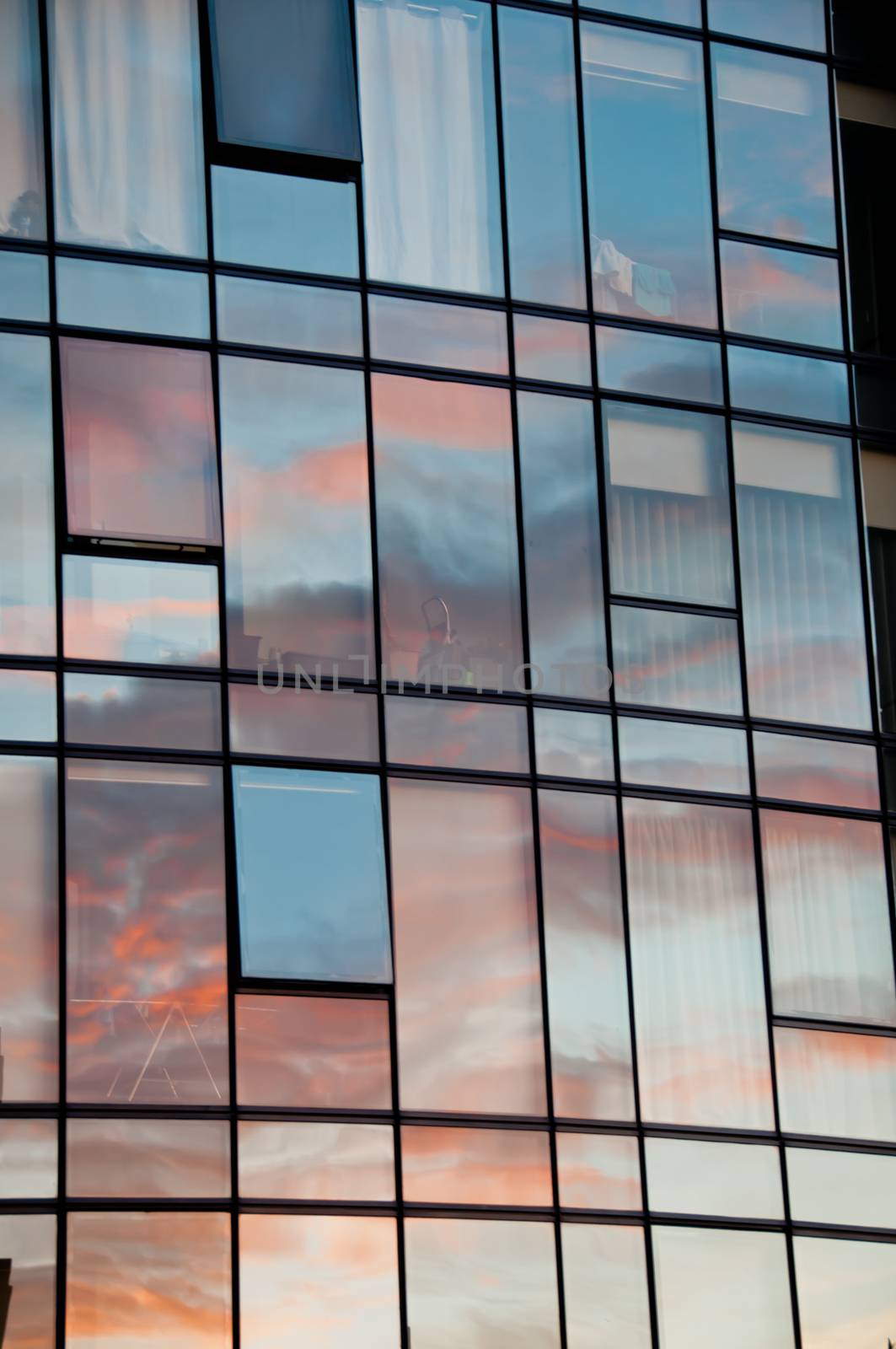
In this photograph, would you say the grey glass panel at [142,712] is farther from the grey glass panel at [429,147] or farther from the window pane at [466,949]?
the grey glass panel at [429,147]

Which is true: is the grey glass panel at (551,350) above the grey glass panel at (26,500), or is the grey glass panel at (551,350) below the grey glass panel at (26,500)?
above

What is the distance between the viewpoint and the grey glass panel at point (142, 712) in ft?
48.1

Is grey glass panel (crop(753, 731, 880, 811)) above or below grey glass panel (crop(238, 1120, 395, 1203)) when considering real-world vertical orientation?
above

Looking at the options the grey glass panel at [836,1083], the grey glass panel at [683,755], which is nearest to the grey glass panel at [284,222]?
the grey glass panel at [683,755]

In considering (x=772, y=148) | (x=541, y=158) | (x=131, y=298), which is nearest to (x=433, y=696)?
(x=131, y=298)

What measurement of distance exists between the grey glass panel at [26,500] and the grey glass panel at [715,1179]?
6129 mm

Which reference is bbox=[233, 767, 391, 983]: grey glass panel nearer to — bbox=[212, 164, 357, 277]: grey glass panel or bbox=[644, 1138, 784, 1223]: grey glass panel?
bbox=[644, 1138, 784, 1223]: grey glass panel

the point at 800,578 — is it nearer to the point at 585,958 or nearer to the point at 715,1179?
the point at 585,958

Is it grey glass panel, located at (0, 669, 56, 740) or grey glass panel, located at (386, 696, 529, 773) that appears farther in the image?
grey glass panel, located at (386, 696, 529, 773)

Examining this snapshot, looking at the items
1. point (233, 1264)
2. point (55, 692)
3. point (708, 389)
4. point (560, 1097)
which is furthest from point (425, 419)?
point (233, 1264)

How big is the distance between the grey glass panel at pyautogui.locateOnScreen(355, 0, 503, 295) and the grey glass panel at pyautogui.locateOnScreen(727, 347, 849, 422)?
2.37 m

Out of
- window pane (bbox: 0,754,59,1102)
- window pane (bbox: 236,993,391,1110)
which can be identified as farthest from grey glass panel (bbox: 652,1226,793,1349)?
window pane (bbox: 0,754,59,1102)

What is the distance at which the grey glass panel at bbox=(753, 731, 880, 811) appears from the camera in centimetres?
1656

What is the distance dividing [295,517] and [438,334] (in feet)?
7.04
